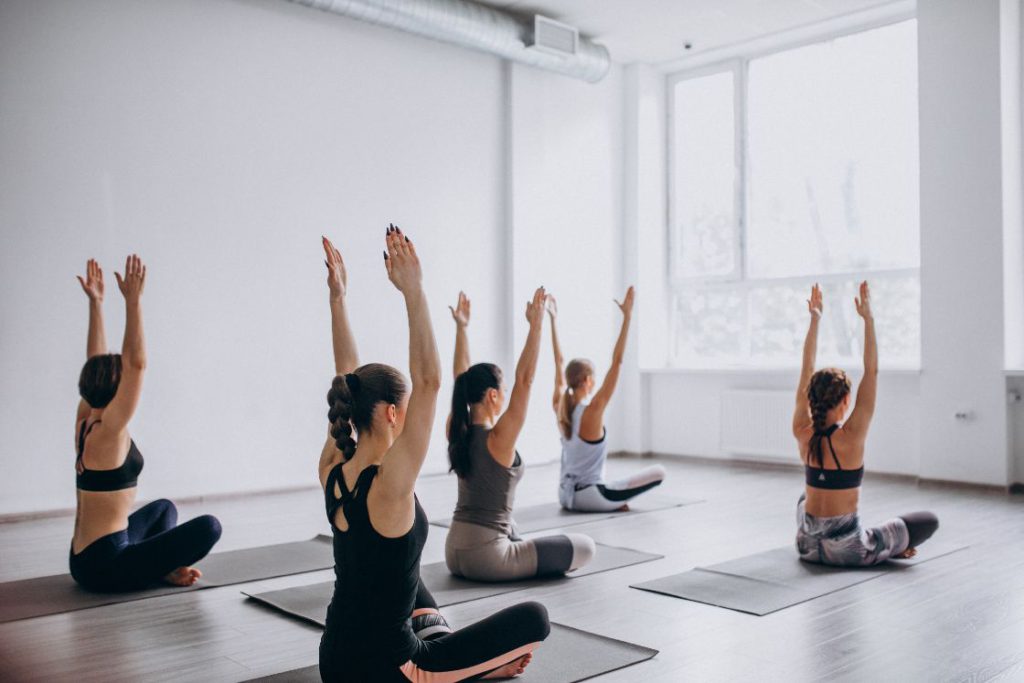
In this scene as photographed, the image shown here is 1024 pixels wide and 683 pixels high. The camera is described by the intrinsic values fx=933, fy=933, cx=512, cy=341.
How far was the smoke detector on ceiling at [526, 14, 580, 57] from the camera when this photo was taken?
6754 millimetres

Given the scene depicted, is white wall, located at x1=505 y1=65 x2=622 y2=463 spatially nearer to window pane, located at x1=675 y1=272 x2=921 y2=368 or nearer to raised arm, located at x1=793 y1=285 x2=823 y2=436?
window pane, located at x1=675 y1=272 x2=921 y2=368

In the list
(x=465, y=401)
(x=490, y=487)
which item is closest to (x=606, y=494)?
(x=490, y=487)

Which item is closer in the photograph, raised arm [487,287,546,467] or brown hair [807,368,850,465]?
A: raised arm [487,287,546,467]

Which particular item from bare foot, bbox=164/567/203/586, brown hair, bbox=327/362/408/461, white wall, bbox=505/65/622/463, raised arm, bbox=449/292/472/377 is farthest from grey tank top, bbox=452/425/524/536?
white wall, bbox=505/65/622/463

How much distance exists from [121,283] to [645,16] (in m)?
4.89

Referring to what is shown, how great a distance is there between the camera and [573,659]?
105 inches

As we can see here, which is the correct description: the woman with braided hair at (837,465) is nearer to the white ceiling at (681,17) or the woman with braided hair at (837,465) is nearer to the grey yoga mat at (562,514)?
the grey yoga mat at (562,514)

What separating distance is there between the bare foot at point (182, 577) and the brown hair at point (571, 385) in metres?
2.17

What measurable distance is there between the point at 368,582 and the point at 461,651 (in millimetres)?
385

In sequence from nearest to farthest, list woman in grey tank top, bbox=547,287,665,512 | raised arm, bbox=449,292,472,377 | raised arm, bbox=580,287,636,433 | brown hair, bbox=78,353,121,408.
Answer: brown hair, bbox=78,353,121,408
raised arm, bbox=449,292,472,377
raised arm, bbox=580,287,636,433
woman in grey tank top, bbox=547,287,665,512

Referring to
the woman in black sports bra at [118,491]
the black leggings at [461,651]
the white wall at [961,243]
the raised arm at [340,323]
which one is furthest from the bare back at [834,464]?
the white wall at [961,243]

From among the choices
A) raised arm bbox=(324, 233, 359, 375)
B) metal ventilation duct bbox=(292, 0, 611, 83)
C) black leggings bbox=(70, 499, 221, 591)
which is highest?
metal ventilation duct bbox=(292, 0, 611, 83)

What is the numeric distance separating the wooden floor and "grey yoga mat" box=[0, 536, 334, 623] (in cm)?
8

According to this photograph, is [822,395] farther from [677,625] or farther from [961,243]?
[961,243]
